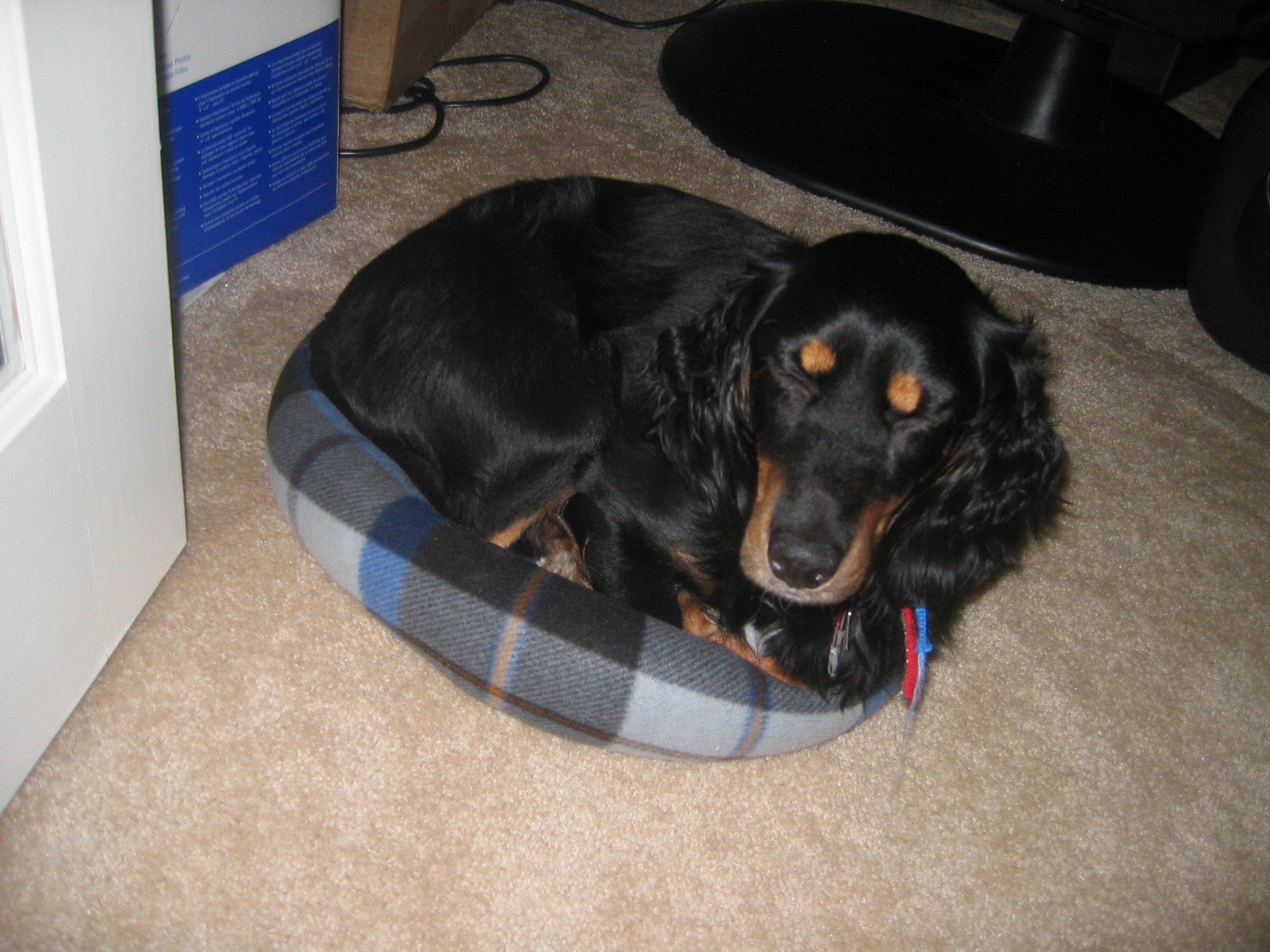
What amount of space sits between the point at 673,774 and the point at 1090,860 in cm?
67

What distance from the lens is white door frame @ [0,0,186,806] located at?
37.6 inches

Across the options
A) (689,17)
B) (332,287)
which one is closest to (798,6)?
(689,17)

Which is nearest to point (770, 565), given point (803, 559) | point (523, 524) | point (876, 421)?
point (803, 559)

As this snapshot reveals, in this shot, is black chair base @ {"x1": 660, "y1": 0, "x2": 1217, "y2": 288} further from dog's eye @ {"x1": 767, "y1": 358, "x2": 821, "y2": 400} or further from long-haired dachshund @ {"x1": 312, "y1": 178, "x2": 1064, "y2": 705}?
dog's eye @ {"x1": 767, "y1": 358, "x2": 821, "y2": 400}

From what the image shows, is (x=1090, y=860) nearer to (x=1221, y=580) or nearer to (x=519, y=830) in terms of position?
(x=1221, y=580)

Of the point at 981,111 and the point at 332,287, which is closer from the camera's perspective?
the point at 332,287

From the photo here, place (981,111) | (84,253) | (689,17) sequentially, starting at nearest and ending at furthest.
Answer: (84,253) → (981,111) → (689,17)

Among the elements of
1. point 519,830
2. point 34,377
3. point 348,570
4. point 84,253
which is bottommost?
point 519,830

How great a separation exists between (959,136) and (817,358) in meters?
1.92

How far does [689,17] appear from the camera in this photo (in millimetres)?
3281

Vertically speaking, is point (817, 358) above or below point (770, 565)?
above

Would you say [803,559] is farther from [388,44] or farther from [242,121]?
[388,44]

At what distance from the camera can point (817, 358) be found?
1.29m

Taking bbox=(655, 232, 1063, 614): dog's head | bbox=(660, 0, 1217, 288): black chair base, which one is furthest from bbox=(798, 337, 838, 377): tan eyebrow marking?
bbox=(660, 0, 1217, 288): black chair base
